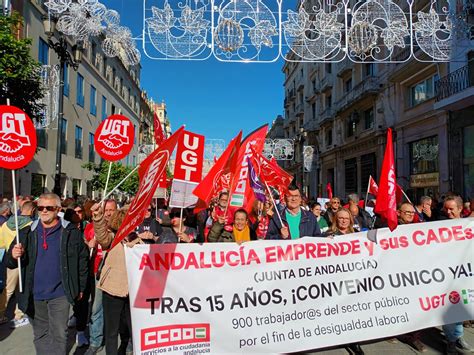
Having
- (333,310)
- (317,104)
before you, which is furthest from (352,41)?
(317,104)

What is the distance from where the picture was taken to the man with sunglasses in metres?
3.91

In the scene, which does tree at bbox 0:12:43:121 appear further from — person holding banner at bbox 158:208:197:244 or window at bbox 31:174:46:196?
window at bbox 31:174:46:196

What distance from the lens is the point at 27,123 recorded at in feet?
15.4

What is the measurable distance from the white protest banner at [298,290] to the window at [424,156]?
14808 mm

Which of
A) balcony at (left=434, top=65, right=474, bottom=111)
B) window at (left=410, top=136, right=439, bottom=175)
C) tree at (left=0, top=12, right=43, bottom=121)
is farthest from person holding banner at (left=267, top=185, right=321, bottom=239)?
window at (left=410, top=136, right=439, bottom=175)

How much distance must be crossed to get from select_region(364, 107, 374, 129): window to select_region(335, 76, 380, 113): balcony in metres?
1.06

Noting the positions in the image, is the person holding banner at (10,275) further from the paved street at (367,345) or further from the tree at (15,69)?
the tree at (15,69)

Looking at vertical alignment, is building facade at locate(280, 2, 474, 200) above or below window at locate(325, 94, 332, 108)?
below

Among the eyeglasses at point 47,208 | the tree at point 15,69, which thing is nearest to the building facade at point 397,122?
the tree at point 15,69

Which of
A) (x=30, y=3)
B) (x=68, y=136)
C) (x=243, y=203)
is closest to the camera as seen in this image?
(x=243, y=203)

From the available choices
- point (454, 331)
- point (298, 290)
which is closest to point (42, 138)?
point (298, 290)

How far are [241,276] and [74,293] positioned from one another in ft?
5.46

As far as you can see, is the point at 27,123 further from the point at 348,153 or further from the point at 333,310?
the point at 348,153

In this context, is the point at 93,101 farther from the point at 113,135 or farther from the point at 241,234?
the point at 241,234
